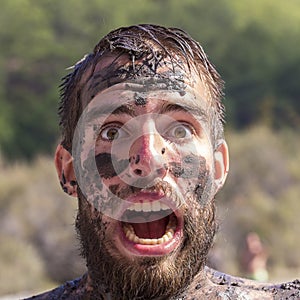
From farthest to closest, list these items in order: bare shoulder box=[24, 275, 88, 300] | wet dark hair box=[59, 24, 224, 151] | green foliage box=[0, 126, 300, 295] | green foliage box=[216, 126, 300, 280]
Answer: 1. green foliage box=[216, 126, 300, 280]
2. green foliage box=[0, 126, 300, 295]
3. bare shoulder box=[24, 275, 88, 300]
4. wet dark hair box=[59, 24, 224, 151]

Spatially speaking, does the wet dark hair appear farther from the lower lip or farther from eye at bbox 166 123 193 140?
the lower lip

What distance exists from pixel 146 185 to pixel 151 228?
17 centimetres

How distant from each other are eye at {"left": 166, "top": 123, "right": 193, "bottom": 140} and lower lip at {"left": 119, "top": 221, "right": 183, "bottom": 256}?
0.29 meters

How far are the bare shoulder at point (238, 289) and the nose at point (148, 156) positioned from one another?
495mm

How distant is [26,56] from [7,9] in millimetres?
2943

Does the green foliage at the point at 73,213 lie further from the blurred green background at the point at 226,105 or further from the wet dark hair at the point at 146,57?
the wet dark hair at the point at 146,57

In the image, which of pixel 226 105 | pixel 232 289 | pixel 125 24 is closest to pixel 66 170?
pixel 232 289

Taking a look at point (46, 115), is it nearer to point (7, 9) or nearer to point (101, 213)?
point (7, 9)

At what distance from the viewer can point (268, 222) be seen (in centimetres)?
2531

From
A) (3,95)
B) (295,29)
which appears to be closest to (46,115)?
(3,95)

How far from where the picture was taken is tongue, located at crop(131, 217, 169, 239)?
9.08 feet

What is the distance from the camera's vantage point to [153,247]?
271cm

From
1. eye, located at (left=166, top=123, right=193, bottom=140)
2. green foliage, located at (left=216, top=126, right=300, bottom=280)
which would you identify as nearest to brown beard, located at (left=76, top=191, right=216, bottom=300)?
eye, located at (left=166, top=123, right=193, bottom=140)

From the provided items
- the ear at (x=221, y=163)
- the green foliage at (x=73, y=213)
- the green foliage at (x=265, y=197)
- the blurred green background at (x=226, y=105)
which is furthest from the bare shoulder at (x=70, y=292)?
the blurred green background at (x=226, y=105)
